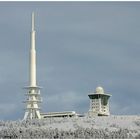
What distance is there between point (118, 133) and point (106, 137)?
650 centimetres

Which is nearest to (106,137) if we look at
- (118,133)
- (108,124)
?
(118,133)

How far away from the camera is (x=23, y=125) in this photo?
651ft

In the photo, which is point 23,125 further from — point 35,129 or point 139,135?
point 139,135

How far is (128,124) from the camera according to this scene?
19900 centimetres

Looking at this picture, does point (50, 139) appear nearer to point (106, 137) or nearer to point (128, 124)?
point (106, 137)

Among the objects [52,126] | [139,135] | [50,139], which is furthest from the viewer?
[52,126]

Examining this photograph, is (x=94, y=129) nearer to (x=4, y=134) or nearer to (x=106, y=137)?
(x=106, y=137)

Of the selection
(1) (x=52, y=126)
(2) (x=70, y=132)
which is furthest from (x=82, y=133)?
(1) (x=52, y=126)

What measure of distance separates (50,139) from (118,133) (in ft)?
68.1

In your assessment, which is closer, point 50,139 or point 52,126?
point 50,139

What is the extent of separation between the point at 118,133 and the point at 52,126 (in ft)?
67.8

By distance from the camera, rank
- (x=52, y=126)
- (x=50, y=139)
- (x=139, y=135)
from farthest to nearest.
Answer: (x=52, y=126), (x=139, y=135), (x=50, y=139)

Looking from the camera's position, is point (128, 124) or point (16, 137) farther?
point (128, 124)

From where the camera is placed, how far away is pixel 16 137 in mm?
179375
